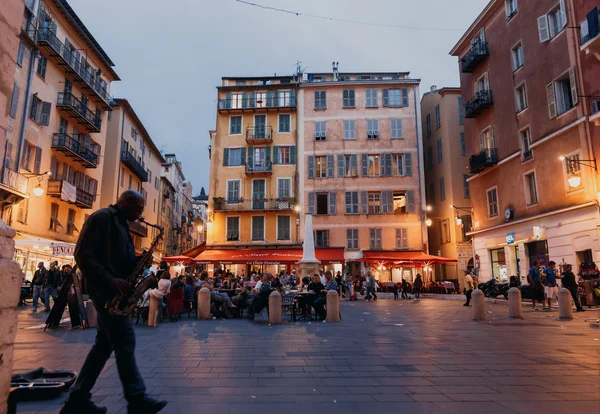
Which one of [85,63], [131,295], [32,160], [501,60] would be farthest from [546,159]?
[85,63]

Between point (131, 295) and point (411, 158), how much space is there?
3320cm

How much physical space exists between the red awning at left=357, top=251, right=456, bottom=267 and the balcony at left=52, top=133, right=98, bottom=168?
1999cm

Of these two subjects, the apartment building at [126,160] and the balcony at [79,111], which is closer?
the balcony at [79,111]

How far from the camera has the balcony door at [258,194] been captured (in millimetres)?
34812

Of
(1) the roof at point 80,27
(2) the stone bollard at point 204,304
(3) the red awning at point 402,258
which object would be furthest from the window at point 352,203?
(2) the stone bollard at point 204,304

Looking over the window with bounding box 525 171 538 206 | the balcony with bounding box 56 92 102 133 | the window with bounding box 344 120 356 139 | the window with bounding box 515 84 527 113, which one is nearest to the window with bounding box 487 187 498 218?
the window with bounding box 525 171 538 206

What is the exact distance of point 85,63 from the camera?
29359 millimetres

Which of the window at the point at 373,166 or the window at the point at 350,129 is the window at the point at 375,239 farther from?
the window at the point at 350,129

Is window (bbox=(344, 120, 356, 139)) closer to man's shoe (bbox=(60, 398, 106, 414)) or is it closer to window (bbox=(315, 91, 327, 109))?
window (bbox=(315, 91, 327, 109))

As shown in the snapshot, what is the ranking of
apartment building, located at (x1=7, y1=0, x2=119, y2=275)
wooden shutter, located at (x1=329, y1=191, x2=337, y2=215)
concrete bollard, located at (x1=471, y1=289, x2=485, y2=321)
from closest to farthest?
concrete bollard, located at (x1=471, y1=289, x2=485, y2=321) < apartment building, located at (x1=7, y1=0, x2=119, y2=275) < wooden shutter, located at (x1=329, y1=191, x2=337, y2=215)

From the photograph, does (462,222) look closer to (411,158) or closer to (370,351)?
(411,158)

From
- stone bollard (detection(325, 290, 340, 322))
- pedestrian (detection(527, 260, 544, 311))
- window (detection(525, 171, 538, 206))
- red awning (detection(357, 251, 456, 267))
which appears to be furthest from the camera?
red awning (detection(357, 251, 456, 267))

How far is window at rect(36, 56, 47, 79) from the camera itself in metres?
24.2

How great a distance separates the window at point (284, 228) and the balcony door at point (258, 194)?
5.87 ft
